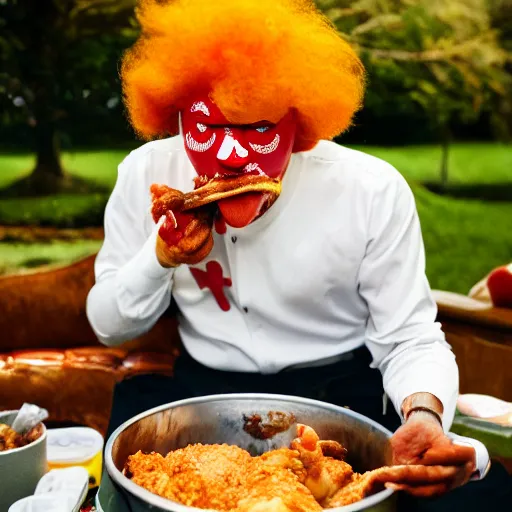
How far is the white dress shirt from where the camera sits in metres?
1.47

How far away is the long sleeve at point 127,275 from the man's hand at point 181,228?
10cm

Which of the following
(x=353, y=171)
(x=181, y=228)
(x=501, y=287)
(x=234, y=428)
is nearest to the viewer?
(x=234, y=428)

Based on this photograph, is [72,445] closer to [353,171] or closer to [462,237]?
[353,171]

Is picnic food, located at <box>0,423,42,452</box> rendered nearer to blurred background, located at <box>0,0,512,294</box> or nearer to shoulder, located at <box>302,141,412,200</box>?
shoulder, located at <box>302,141,412,200</box>

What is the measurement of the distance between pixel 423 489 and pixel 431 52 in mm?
2246

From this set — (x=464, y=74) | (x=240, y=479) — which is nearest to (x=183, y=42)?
(x=240, y=479)

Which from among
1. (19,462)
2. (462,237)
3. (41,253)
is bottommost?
(41,253)

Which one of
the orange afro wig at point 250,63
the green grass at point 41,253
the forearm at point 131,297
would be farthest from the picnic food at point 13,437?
the green grass at point 41,253

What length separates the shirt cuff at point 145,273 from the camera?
1.42 meters

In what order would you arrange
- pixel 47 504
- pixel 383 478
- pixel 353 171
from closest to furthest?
pixel 383 478, pixel 47 504, pixel 353 171

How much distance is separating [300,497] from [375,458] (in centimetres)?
17

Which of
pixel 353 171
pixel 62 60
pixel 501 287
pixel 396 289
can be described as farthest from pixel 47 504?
pixel 62 60

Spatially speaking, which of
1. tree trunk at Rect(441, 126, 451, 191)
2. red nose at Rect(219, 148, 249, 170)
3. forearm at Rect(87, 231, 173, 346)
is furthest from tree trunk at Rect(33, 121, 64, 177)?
red nose at Rect(219, 148, 249, 170)

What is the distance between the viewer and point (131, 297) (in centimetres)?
150
